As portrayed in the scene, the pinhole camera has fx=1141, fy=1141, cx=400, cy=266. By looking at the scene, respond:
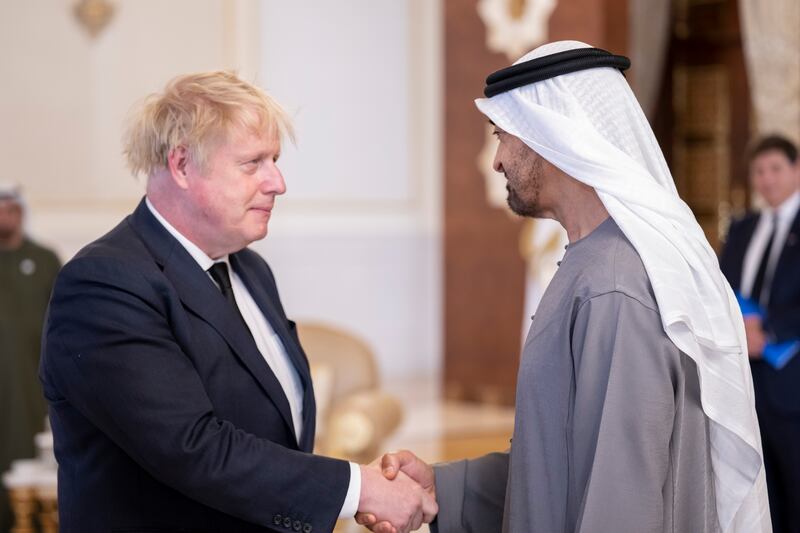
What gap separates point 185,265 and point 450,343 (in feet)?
23.5

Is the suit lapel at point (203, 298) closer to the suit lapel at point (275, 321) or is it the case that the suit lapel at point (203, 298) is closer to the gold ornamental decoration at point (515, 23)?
the suit lapel at point (275, 321)

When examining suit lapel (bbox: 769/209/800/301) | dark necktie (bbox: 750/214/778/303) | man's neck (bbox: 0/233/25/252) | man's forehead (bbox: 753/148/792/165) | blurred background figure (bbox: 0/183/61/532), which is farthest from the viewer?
man's neck (bbox: 0/233/25/252)

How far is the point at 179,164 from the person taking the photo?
7.61ft

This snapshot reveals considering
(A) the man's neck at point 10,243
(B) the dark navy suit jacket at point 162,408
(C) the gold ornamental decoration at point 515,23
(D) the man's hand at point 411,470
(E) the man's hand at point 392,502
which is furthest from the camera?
(C) the gold ornamental decoration at point 515,23

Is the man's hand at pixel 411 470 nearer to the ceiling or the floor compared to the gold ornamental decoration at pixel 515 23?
nearer to the floor

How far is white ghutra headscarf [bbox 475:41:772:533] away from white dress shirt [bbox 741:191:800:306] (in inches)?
126

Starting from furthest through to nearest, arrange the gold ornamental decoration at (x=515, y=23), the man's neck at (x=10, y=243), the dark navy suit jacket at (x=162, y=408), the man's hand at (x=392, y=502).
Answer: the gold ornamental decoration at (x=515, y=23)
the man's neck at (x=10, y=243)
the man's hand at (x=392, y=502)
the dark navy suit jacket at (x=162, y=408)

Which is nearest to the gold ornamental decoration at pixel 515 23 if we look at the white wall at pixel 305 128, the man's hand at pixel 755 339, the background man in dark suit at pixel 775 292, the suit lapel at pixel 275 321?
the white wall at pixel 305 128

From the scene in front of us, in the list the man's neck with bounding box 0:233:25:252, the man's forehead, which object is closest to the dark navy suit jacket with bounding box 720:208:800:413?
the man's forehead

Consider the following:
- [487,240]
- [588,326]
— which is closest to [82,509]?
[588,326]

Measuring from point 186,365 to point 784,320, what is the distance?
3.52 metres

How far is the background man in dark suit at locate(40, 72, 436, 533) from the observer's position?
7.02 ft

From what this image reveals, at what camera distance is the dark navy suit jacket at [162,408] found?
2.13 m

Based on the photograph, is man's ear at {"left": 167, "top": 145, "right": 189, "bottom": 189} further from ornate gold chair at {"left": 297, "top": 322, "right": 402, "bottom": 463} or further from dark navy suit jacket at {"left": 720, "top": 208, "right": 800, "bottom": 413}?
dark navy suit jacket at {"left": 720, "top": 208, "right": 800, "bottom": 413}
